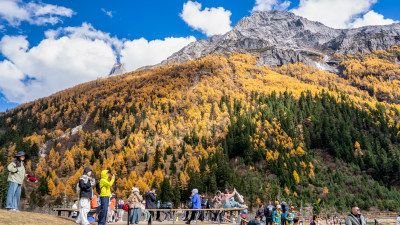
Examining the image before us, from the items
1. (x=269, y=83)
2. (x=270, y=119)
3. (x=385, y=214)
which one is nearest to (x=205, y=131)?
(x=270, y=119)

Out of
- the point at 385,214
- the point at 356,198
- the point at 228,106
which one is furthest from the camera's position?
the point at 228,106

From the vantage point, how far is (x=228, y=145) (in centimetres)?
11312

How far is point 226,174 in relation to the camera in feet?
282

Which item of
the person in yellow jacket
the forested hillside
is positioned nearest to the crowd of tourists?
the person in yellow jacket

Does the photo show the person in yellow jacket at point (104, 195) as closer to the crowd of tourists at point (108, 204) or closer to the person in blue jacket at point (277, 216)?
the crowd of tourists at point (108, 204)

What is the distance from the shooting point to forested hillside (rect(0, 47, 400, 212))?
279 ft

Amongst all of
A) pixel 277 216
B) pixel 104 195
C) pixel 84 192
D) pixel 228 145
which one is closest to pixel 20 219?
pixel 84 192

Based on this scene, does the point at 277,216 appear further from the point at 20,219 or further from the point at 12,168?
the point at 12,168

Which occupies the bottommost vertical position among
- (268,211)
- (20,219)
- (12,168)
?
(268,211)

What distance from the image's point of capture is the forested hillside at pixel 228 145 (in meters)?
85.0

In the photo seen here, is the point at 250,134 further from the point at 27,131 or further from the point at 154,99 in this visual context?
the point at 27,131

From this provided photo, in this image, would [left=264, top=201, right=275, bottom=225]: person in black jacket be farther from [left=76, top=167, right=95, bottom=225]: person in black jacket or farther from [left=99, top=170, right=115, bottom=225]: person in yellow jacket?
[left=76, top=167, right=95, bottom=225]: person in black jacket

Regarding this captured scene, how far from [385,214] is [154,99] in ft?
429

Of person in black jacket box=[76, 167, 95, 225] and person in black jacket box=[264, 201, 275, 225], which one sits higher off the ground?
person in black jacket box=[76, 167, 95, 225]
